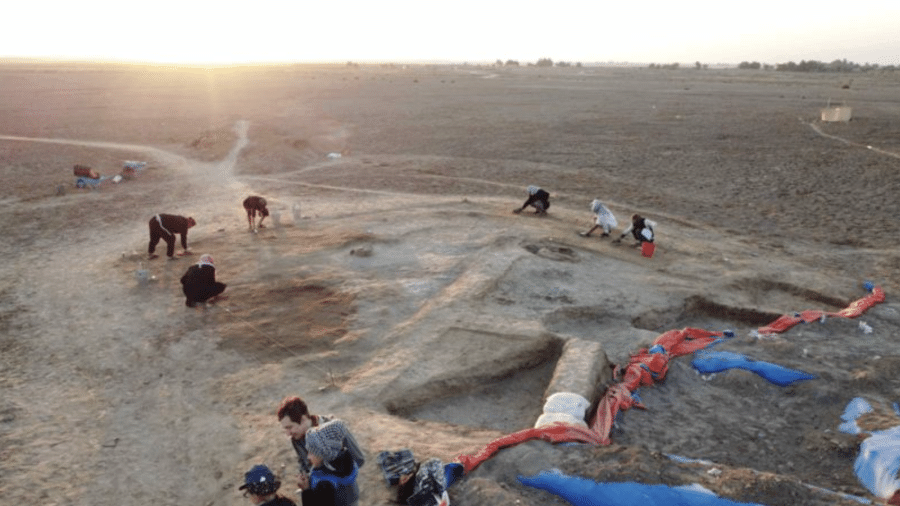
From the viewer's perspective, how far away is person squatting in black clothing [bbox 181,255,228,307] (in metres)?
9.95

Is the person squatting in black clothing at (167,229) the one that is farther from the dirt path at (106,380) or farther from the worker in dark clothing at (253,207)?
the worker in dark clothing at (253,207)

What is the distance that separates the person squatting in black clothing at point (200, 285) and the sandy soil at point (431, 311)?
0.24m

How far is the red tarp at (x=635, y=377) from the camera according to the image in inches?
234

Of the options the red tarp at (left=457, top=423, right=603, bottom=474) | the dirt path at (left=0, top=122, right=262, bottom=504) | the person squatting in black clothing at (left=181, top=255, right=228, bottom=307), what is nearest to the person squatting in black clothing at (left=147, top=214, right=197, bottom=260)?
the dirt path at (left=0, top=122, right=262, bottom=504)

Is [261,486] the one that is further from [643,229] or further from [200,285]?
[643,229]

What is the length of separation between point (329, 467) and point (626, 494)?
242 cm

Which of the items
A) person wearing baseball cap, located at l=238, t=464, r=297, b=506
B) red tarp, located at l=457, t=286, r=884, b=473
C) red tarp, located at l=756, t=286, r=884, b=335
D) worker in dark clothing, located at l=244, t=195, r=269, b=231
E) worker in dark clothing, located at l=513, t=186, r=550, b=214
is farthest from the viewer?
worker in dark clothing, located at l=513, t=186, r=550, b=214

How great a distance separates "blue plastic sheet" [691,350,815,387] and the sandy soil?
124 mm

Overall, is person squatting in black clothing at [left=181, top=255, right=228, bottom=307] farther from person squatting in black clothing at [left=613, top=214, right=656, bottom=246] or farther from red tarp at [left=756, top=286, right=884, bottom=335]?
red tarp at [left=756, top=286, right=884, bottom=335]

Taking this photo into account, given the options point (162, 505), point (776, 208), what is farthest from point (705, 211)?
point (162, 505)

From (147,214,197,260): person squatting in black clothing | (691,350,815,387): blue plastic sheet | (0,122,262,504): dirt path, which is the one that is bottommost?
(0,122,262,504): dirt path

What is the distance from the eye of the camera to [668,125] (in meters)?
29.8

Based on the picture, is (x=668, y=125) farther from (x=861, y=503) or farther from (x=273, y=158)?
(x=861, y=503)

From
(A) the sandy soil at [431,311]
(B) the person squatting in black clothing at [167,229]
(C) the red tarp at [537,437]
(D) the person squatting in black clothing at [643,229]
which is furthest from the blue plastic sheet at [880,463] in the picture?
(B) the person squatting in black clothing at [167,229]
